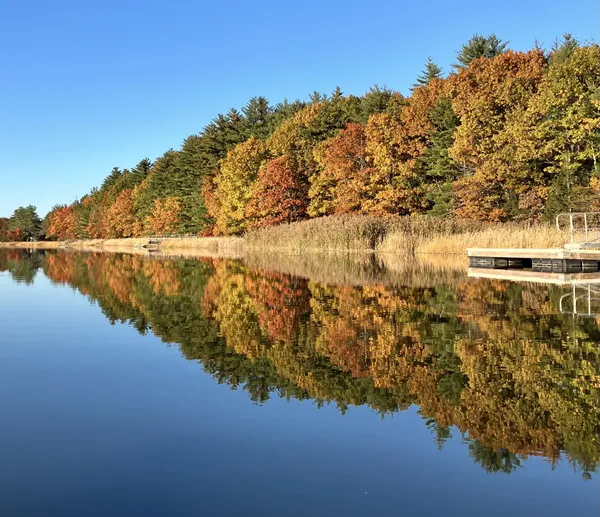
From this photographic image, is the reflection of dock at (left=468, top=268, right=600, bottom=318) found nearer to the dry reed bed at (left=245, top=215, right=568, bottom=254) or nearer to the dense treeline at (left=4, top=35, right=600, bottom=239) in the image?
the dry reed bed at (left=245, top=215, right=568, bottom=254)

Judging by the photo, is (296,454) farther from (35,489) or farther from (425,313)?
(425,313)

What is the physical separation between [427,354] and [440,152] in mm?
33963

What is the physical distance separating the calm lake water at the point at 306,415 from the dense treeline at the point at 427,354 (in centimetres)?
Result: 3

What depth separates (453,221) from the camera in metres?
34.6

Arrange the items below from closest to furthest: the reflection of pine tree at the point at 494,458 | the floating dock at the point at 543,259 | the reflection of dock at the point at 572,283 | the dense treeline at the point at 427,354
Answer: the reflection of pine tree at the point at 494,458 < the dense treeline at the point at 427,354 < the reflection of dock at the point at 572,283 < the floating dock at the point at 543,259

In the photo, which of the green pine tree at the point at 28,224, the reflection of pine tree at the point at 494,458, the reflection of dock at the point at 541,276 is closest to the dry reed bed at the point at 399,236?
the reflection of dock at the point at 541,276

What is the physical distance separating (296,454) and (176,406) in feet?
5.68

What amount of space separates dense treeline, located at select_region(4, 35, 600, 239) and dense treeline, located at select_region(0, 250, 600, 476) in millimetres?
19515

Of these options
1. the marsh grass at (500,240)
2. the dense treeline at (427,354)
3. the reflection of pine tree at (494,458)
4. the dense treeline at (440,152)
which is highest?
the dense treeline at (440,152)

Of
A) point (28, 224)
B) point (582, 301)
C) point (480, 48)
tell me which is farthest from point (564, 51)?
point (28, 224)

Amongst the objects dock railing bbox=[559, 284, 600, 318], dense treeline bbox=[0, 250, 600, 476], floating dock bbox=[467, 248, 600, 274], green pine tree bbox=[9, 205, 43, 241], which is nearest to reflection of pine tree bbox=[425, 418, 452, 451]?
dense treeline bbox=[0, 250, 600, 476]

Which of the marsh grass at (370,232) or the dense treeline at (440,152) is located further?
the marsh grass at (370,232)

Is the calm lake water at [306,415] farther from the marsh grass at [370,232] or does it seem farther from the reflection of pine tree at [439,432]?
the marsh grass at [370,232]

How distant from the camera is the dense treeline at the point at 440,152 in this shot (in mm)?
31125
